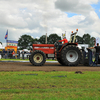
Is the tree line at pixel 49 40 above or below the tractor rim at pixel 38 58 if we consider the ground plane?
above

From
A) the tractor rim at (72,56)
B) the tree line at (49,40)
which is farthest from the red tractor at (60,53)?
the tree line at (49,40)

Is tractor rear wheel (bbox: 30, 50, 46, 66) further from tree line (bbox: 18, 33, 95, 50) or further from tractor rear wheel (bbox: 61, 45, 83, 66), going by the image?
tree line (bbox: 18, 33, 95, 50)

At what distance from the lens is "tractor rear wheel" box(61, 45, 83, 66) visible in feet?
39.6

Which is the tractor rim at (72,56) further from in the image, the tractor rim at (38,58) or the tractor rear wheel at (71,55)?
the tractor rim at (38,58)

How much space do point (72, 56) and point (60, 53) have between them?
999 millimetres

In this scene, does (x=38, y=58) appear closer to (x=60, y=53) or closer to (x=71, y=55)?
(x=60, y=53)

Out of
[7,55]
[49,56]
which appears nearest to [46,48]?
[49,56]

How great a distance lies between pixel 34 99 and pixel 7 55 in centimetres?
2259

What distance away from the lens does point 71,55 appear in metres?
12.4

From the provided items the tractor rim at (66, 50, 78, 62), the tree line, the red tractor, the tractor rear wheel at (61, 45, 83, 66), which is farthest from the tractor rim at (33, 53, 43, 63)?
the tree line

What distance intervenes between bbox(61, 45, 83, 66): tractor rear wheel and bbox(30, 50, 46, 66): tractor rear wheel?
1.54m

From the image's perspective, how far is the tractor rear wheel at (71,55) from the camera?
12078mm

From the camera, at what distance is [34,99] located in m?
3.51

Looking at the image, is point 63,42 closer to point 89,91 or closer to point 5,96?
point 89,91
